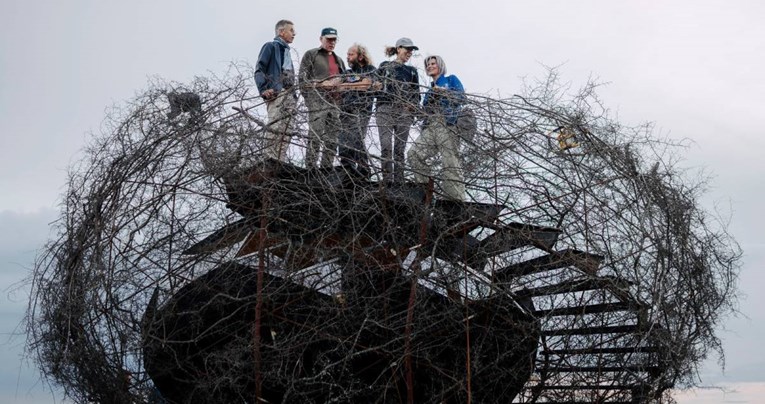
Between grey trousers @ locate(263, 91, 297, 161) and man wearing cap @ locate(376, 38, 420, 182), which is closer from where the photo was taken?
man wearing cap @ locate(376, 38, 420, 182)

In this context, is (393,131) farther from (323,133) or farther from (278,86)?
(278,86)

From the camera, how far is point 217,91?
11.0 m

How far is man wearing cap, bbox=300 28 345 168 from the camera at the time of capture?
10445mm

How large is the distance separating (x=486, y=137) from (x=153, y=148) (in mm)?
2790

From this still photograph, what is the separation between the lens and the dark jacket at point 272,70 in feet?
36.9

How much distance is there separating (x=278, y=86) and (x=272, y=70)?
1.39 ft

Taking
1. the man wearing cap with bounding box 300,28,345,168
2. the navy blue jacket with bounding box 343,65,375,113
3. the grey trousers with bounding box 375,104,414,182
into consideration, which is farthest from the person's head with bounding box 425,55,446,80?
the grey trousers with bounding box 375,104,414,182

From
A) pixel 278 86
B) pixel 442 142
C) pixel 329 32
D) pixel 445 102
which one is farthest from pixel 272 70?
pixel 442 142

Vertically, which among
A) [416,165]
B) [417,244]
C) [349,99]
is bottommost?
[417,244]

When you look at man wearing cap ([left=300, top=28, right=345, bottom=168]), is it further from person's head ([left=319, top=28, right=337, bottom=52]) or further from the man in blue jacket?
the man in blue jacket

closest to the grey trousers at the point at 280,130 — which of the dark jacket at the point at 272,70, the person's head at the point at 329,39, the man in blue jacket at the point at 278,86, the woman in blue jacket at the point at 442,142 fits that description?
the man in blue jacket at the point at 278,86

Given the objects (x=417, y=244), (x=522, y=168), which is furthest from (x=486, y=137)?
(x=417, y=244)

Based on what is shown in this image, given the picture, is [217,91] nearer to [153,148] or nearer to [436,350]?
[153,148]

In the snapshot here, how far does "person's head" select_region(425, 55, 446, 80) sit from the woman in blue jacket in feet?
2.41
